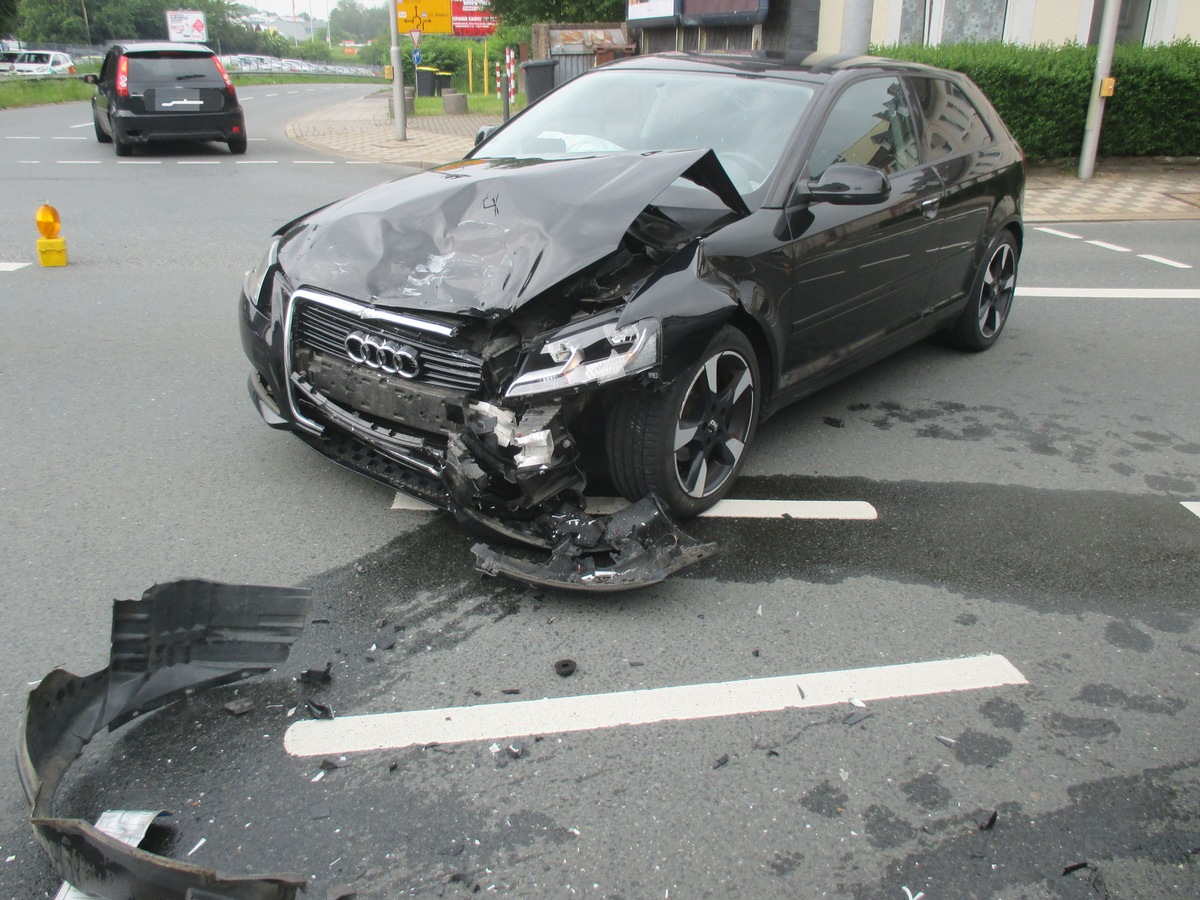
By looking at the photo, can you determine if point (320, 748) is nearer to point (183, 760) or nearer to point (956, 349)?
point (183, 760)

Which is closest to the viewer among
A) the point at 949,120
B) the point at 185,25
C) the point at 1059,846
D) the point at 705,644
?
the point at 1059,846

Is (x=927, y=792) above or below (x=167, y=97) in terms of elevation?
below

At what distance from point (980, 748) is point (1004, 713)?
0.68ft

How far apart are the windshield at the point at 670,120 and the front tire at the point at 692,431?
0.85 meters

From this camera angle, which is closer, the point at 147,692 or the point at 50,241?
the point at 147,692

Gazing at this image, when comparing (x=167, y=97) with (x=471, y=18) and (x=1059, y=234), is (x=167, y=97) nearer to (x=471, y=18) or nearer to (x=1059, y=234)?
(x=1059, y=234)

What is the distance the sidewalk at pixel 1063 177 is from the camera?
11789mm

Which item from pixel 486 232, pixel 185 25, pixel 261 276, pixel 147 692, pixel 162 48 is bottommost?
pixel 147 692

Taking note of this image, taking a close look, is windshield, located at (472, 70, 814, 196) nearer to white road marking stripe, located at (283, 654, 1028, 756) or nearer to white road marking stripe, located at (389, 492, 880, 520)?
white road marking stripe, located at (389, 492, 880, 520)

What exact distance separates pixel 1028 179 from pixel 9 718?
13.9 metres

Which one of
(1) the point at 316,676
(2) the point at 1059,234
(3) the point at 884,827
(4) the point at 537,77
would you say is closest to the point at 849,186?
(3) the point at 884,827

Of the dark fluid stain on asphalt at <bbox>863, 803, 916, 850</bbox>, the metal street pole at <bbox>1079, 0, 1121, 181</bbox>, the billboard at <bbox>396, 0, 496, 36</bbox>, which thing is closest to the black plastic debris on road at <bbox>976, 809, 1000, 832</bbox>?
the dark fluid stain on asphalt at <bbox>863, 803, 916, 850</bbox>

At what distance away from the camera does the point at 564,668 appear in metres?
3.10

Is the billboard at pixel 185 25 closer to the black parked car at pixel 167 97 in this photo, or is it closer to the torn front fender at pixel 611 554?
the black parked car at pixel 167 97
